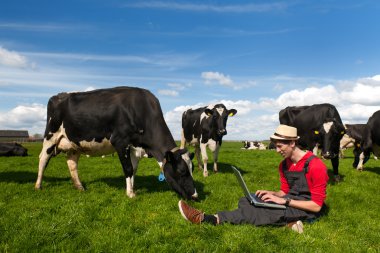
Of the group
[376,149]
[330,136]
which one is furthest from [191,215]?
[376,149]

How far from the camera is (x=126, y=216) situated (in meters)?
6.89

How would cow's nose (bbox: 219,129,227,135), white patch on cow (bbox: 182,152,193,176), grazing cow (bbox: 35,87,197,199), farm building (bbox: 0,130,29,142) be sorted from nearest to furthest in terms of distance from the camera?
white patch on cow (bbox: 182,152,193,176) → grazing cow (bbox: 35,87,197,199) → cow's nose (bbox: 219,129,227,135) → farm building (bbox: 0,130,29,142)

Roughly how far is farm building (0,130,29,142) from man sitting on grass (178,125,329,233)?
120342mm

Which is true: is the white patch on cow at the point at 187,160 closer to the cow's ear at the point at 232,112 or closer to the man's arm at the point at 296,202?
the man's arm at the point at 296,202

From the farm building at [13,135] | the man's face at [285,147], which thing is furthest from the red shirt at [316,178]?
the farm building at [13,135]

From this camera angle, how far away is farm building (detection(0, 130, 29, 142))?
115625 millimetres

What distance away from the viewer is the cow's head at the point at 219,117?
13.4m

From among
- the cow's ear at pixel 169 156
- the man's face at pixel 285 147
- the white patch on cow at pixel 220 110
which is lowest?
the cow's ear at pixel 169 156

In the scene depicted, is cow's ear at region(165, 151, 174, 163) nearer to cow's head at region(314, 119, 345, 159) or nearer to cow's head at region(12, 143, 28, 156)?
cow's head at region(314, 119, 345, 159)

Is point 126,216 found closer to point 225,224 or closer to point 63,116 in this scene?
point 225,224

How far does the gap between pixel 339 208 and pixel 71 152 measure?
7.97 m

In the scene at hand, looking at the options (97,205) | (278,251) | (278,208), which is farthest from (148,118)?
(278,251)

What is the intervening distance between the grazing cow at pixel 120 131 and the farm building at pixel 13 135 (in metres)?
114

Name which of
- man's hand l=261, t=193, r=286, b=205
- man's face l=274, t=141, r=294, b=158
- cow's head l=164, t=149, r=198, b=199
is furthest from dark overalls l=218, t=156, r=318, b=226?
cow's head l=164, t=149, r=198, b=199
